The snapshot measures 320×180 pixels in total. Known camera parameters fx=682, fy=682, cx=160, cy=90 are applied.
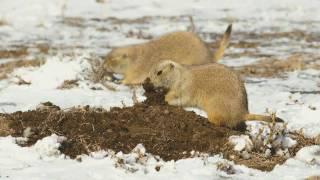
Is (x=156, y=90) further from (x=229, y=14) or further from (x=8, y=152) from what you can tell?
(x=229, y=14)

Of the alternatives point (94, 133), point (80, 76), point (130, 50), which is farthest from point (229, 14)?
point (94, 133)

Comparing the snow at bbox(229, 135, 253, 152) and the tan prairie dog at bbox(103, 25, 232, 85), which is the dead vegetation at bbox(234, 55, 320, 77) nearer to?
the tan prairie dog at bbox(103, 25, 232, 85)

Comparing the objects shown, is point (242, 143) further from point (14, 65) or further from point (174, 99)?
point (14, 65)

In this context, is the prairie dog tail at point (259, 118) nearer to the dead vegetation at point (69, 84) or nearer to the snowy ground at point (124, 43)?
the snowy ground at point (124, 43)

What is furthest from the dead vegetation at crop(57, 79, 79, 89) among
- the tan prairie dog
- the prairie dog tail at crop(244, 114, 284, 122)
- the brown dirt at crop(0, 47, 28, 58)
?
the prairie dog tail at crop(244, 114, 284, 122)

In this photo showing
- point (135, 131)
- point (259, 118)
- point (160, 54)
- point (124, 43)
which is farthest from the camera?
point (124, 43)

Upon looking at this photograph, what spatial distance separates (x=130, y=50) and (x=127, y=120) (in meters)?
4.53

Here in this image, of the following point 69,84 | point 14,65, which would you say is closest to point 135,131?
point 69,84

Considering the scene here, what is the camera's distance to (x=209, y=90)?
6145 mm

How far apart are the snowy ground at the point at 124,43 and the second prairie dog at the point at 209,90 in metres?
0.79

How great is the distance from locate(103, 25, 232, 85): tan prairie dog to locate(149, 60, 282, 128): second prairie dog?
2.75 m

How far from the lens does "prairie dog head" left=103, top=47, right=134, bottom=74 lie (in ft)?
33.4

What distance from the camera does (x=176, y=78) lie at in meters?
6.45

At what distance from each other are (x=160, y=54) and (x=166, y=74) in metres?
3.23
